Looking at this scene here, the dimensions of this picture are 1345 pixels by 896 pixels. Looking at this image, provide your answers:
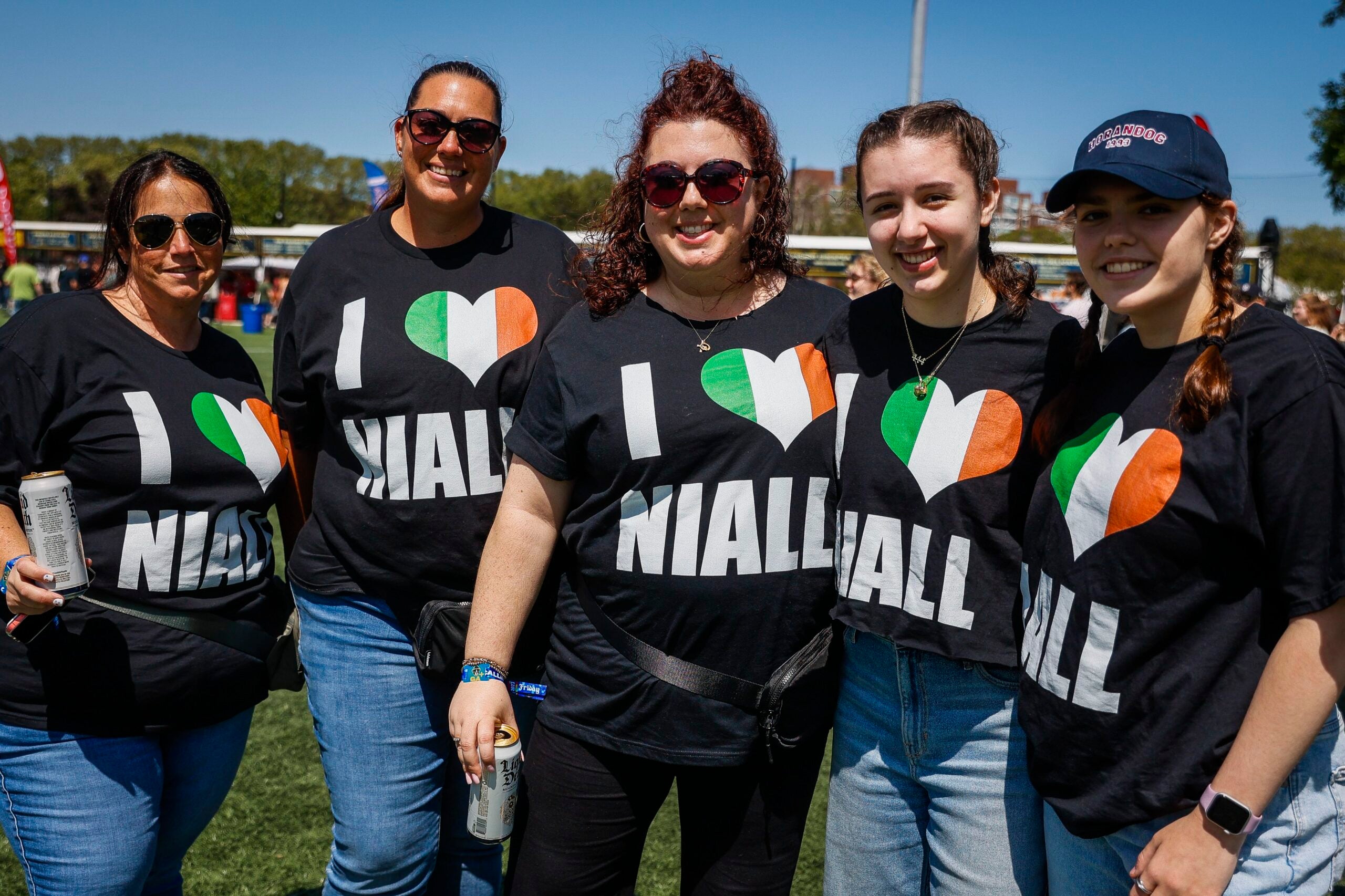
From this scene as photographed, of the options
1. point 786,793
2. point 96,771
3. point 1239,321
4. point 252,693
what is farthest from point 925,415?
point 96,771

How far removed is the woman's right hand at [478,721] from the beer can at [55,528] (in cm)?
92

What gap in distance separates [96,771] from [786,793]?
1657mm

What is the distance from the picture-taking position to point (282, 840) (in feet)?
13.1

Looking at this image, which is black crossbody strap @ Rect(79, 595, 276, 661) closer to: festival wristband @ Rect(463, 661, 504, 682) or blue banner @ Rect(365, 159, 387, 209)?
festival wristband @ Rect(463, 661, 504, 682)

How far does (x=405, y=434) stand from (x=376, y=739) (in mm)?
815

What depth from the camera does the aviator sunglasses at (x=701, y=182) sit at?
232cm

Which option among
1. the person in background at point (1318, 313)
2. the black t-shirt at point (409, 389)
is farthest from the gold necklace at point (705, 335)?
the person in background at point (1318, 313)

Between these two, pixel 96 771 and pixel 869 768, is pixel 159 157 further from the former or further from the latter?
pixel 869 768

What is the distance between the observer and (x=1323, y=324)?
374 inches

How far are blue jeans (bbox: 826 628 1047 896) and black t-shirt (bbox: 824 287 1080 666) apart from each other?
0.09 meters

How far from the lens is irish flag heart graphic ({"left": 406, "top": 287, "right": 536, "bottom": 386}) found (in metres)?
2.59

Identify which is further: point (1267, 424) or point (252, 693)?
point (252, 693)

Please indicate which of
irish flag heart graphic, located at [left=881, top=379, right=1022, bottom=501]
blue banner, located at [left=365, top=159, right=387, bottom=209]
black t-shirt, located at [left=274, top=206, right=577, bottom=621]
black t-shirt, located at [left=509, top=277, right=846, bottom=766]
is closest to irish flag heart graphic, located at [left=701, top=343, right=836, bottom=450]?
black t-shirt, located at [left=509, top=277, right=846, bottom=766]

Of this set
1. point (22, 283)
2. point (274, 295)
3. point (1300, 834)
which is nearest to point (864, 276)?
point (1300, 834)
